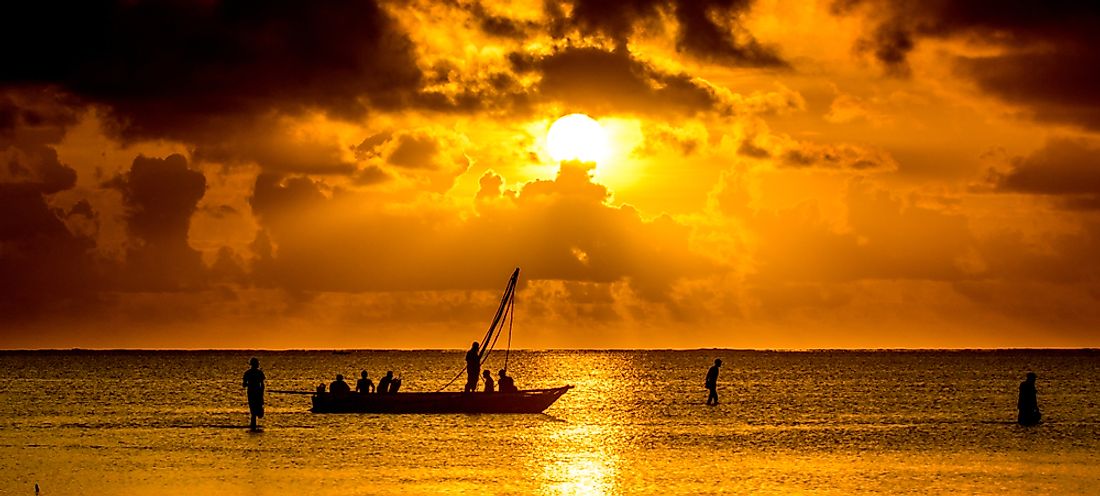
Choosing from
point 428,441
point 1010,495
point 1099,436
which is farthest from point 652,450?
point 1099,436

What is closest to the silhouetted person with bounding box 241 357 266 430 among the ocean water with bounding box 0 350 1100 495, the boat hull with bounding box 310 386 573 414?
the ocean water with bounding box 0 350 1100 495

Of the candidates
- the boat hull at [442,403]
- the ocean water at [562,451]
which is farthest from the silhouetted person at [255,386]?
the boat hull at [442,403]

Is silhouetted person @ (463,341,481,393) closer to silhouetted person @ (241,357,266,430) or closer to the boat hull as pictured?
the boat hull

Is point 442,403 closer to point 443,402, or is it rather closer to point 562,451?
point 443,402

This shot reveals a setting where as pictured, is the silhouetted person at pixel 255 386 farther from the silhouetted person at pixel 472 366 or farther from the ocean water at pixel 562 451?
the silhouetted person at pixel 472 366

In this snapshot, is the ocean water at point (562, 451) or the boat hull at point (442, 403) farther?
the boat hull at point (442, 403)

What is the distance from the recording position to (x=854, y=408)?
79.6 metres

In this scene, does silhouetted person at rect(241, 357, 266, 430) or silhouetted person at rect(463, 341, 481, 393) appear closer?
silhouetted person at rect(241, 357, 266, 430)

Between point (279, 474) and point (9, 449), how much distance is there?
42.9 ft

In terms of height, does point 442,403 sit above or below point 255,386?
below

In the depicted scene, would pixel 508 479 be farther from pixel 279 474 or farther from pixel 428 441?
pixel 428 441

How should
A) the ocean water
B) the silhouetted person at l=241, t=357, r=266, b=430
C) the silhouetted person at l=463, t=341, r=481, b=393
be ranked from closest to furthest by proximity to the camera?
the ocean water < the silhouetted person at l=241, t=357, r=266, b=430 < the silhouetted person at l=463, t=341, r=481, b=393

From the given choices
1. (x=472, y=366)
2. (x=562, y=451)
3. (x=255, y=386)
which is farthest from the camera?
(x=472, y=366)

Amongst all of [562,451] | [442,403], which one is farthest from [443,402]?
[562,451]
